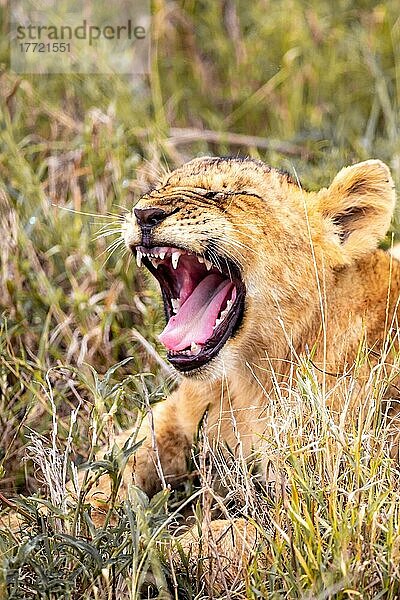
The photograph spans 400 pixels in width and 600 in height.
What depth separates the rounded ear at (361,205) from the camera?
3506 mm

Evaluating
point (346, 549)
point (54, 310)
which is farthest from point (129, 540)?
point (54, 310)

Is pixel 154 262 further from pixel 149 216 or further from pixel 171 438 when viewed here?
pixel 171 438

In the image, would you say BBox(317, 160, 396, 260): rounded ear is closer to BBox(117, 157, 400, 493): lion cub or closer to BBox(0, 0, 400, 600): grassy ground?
BBox(117, 157, 400, 493): lion cub

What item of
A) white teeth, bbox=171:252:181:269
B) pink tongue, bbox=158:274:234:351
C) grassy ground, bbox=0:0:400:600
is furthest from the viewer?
pink tongue, bbox=158:274:234:351

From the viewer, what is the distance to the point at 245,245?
3.32 meters

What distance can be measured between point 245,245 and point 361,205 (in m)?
0.47

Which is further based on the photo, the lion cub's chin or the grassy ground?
the lion cub's chin

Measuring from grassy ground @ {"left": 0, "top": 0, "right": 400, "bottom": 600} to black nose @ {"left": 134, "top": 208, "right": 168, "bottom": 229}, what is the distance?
24 centimetres

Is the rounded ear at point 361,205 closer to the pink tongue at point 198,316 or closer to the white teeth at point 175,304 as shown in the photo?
the pink tongue at point 198,316

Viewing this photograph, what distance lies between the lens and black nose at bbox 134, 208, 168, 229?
3.33 m

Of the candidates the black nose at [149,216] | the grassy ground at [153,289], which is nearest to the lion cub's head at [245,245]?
the black nose at [149,216]

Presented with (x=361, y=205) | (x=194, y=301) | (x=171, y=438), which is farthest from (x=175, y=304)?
(x=361, y=205)

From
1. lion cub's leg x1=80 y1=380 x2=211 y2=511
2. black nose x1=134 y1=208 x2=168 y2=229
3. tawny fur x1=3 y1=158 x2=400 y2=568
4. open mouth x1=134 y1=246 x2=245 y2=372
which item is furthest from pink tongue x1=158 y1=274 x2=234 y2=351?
black nose x1=134 y1=208 x2=168 y2=229

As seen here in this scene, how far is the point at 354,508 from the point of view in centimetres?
271
